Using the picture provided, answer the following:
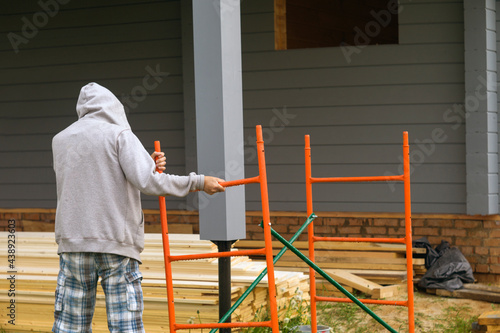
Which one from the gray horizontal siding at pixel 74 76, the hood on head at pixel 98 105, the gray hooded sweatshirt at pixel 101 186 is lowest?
the gray hooded sweatshirt at pixel 101 186

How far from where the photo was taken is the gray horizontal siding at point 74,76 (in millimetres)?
9062

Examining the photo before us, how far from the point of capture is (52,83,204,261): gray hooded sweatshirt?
3537mm

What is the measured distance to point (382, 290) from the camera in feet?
23.5

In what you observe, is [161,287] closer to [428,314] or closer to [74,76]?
[428,314]

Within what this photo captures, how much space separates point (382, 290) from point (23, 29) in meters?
5.94

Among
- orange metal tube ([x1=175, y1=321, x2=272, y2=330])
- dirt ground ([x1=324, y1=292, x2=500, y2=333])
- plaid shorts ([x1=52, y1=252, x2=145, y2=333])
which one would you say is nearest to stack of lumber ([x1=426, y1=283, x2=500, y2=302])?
dirt ground ([x1=324, y1=292, x2=500, y2=333])

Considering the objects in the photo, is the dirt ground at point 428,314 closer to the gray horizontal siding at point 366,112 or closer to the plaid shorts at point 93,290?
the gray horizontal siding at point 366,112

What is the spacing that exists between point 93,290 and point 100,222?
362mm

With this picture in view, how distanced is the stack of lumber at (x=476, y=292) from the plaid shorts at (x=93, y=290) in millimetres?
4720

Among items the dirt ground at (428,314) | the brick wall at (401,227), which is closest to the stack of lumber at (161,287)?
the dirt ground at (428,314)

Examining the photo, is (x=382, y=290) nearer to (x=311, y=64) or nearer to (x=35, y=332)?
(x=311, y=64)

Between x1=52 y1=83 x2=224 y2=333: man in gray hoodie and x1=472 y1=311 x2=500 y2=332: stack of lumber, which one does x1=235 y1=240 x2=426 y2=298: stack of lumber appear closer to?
x1=472 y1=311 x2=500 y2=332: stack of lumber

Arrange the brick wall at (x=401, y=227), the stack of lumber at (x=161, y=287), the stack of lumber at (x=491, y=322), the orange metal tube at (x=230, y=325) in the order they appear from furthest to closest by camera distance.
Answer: the brick wall at (x=401, y=227), the stack of lumber at (x=491, y=322), the stack of lumber at (x=161, y=287), the orange metal tube at (x=230, y=325)

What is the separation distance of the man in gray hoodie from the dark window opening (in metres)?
6.94
